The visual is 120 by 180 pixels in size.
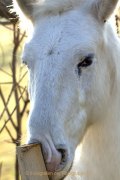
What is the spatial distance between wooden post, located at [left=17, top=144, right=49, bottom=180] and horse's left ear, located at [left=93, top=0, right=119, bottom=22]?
43.6 inches

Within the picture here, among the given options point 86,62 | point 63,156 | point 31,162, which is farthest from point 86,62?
point 31,162

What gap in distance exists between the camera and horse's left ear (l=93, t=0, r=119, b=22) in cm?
367

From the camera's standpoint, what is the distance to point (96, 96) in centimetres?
356

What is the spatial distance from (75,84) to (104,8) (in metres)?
Result: 0.62

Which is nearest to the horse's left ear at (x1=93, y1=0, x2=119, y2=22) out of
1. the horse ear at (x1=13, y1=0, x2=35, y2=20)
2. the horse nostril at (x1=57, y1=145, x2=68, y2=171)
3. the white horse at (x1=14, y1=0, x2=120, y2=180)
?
the white horse at (x1=14, y1=0, x2=120, y2=180)

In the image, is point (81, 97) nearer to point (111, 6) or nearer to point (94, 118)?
point (94, 118)

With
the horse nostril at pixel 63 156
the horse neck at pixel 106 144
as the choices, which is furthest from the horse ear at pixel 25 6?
the horse nostril at pixel 63 156

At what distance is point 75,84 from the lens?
3.39 meters

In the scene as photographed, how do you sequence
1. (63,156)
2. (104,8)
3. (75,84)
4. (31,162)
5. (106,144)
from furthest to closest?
(106,144)
(104,8)
(75,84)
(63,156)
(31,162)

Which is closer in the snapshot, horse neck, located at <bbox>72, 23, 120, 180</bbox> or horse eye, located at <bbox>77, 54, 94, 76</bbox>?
horse eye, located at <bbox>77, 54, 94, 76</bbox>

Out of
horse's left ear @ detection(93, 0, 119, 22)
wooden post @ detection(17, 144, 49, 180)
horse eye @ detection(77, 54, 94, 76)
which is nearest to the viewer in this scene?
wooden post @ detection(17, 144, 49, 180)

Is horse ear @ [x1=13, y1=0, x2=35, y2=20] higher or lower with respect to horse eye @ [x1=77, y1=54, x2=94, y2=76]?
higher

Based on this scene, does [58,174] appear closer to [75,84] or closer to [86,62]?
[75,84]

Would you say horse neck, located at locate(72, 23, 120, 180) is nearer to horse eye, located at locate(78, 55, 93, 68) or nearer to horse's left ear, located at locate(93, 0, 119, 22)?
horse's left ear, located at locate(93, 0, 119, 22)
